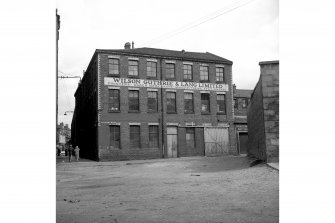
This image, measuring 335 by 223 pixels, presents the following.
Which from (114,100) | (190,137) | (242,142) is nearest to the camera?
(114,100)

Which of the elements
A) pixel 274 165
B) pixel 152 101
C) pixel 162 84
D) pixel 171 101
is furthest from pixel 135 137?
pixel 274 165

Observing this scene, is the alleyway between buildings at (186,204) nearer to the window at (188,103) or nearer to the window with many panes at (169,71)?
the window at (188,103)

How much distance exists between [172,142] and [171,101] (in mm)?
3495

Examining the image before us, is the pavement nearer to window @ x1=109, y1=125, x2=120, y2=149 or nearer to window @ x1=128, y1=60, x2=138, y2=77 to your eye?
window @ x1=109, y1=125, x2=120, y2=149

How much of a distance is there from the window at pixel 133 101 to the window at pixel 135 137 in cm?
149

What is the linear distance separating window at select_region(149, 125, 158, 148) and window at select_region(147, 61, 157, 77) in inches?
173

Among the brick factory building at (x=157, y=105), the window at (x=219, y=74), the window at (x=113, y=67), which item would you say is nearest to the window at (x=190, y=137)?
the brick factory building at (x=157, y=105)

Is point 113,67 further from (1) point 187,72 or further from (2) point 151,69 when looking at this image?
(1) point 187,72

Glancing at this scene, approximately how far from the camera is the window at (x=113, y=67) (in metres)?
25.1

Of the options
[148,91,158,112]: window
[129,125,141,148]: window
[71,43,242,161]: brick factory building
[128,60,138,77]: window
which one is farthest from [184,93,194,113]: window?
[128,60,138,77]: window

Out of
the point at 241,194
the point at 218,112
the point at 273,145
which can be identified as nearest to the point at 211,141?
the point at 218,112

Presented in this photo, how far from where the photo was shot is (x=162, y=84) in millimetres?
26625
